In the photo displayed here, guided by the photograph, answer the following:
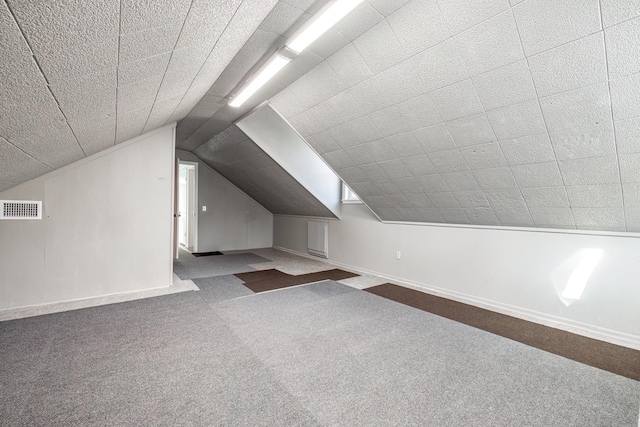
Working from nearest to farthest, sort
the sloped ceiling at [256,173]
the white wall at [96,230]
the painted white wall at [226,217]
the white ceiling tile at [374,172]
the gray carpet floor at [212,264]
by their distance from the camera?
the white wall at [96,230], the white ceiling tile at [374,172], the gray carpet floor at [212,264], the sloped ceiling at [256,173], the painted white wall at [226,217]

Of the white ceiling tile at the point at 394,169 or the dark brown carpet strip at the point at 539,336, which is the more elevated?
the white ceiling tile at the point at 394,169

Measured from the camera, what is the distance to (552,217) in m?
2.96

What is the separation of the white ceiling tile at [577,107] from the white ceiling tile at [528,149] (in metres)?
0.14

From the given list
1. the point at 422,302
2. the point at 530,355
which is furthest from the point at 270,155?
the point at 530,355

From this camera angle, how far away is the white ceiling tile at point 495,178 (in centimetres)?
279

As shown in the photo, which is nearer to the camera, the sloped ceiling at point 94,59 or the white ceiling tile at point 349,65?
the sloped ceiling at point 94,59

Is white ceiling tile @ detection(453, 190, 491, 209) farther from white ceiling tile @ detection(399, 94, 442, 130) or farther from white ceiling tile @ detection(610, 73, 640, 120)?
white ceiling tile @ detection(610, 73, 640, 120)

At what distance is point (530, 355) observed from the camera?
2.38m

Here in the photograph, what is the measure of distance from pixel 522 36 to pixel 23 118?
2861 millimetres

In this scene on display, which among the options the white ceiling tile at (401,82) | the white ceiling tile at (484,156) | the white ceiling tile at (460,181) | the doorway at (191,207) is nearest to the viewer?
the white ceiling tile at (401,82)

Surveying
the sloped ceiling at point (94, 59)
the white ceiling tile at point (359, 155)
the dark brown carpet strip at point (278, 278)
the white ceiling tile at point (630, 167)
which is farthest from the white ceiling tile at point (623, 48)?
the dark brown carpet strip at point (278, 278)

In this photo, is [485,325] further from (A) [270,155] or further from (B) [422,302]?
(A) [270,155]

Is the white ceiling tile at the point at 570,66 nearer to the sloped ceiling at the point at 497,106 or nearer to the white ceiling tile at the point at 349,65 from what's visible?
the sloped ceiling at the point at 497,106

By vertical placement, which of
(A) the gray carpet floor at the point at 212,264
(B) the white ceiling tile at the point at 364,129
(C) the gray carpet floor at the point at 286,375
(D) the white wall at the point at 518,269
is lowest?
(A) the gray carpet floor at the point at 212,264
